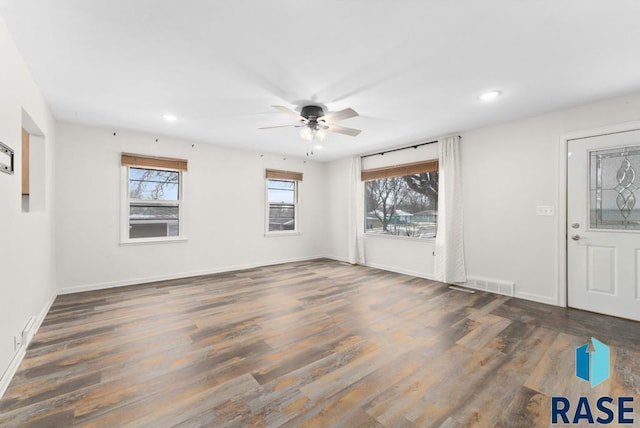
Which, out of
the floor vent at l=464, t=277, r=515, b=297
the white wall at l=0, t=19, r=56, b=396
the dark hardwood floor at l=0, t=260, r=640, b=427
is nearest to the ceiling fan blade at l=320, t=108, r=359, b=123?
the dark hardwood floor at l=0, t=260, r=640, b=427

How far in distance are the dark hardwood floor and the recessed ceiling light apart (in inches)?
98.2

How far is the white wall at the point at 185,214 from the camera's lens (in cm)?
408

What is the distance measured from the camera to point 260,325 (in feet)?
9.68

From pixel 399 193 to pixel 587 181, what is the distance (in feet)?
9.20

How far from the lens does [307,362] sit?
2.24 metres

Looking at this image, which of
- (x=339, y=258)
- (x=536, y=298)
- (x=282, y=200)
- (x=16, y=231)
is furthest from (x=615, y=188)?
(x=16, y=231)

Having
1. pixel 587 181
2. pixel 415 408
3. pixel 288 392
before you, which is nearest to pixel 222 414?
pixel 288 392

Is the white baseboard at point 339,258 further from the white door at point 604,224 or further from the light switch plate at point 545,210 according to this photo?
the white door at point 604,224

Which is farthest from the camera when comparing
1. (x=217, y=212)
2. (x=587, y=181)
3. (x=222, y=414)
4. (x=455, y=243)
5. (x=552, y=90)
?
(x=217, y=212)

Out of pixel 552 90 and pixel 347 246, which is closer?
pixel 552 90

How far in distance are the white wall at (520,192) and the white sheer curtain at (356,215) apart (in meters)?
2.23

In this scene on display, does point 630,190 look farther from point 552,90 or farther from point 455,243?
point 455,243

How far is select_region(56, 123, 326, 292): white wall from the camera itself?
4.08 meters

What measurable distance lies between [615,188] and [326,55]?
361cm
